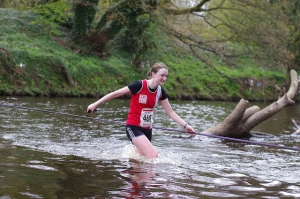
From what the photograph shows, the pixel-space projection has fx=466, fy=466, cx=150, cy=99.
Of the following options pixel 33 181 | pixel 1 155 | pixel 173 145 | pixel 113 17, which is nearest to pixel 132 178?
pixel 33 181

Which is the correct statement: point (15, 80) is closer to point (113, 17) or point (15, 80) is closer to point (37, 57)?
point (37, 57)

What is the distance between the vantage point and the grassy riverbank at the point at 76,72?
22.4m

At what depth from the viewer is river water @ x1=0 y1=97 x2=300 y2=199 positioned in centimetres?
588

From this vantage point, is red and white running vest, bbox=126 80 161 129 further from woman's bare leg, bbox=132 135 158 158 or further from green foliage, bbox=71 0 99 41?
green foliage, bbox=71 0 99 41

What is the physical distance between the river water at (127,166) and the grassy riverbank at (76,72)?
9241mm

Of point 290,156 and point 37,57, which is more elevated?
point 37,57

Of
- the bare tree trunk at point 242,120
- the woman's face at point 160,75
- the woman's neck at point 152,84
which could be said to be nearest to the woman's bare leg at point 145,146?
the woman's neck at point 152,84

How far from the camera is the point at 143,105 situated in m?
8.30

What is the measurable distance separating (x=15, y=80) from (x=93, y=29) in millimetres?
7780

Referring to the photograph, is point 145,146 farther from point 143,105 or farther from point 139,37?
point 139,37

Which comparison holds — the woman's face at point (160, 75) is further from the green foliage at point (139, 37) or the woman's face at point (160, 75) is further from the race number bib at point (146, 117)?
the green foliage at point (139, 37)

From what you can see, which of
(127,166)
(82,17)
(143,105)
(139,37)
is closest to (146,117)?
(143,105)

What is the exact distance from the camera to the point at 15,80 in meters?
21.8

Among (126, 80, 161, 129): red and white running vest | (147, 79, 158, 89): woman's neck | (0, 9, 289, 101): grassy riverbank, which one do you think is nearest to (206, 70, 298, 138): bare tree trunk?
(126, 80, 161, 129): red and white running vest
